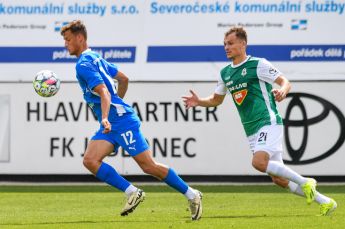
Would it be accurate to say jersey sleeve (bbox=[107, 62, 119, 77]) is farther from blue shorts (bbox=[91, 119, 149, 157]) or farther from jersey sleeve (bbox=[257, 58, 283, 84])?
jersey sleeve (bbox=[257, 58, 283, 84])

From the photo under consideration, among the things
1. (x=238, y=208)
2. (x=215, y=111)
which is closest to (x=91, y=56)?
(x=238, y=208)

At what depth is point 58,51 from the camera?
20.3m

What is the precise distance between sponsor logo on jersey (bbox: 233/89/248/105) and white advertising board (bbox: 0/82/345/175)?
22.1 feet

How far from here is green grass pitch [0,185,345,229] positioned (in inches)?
464

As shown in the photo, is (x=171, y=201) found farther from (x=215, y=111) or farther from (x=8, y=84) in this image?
(x=8, y=84)

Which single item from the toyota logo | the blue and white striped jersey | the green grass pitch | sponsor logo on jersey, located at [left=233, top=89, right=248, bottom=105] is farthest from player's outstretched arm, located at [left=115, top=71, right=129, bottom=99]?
the toyota logo

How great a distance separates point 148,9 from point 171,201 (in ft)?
17.7

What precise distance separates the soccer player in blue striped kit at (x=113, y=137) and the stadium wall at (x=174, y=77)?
286 inches

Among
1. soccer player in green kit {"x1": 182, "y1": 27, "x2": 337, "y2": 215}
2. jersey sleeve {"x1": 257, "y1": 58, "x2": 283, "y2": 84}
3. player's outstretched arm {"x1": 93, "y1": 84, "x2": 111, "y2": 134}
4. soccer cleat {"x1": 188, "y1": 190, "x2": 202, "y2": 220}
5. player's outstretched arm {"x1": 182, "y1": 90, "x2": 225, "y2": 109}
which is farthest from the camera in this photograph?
player's outstretched arm {"x1": 182, "y1": 90, "x2": 225, "y2": 109}

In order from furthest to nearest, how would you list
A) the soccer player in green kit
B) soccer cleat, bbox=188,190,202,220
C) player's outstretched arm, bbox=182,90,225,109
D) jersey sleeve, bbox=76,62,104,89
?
player's outstretched arm, bbox=182,90,225,109
the soccer player in green kit
soccer cleat, bbox=188,190,202,220
jersey sleeve, bbox=76,62,104,89

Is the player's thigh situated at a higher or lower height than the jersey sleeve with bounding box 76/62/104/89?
lower

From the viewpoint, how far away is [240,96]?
12.8 metres

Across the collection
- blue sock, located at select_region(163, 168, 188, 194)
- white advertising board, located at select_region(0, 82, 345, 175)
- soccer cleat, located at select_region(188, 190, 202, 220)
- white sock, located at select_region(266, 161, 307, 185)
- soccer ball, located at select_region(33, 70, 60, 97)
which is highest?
soccer ball, located at select_region(33, 70, 60, 97)

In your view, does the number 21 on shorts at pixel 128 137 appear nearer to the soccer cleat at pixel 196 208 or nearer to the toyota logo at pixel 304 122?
the soccer cleat at pixel 196 208
